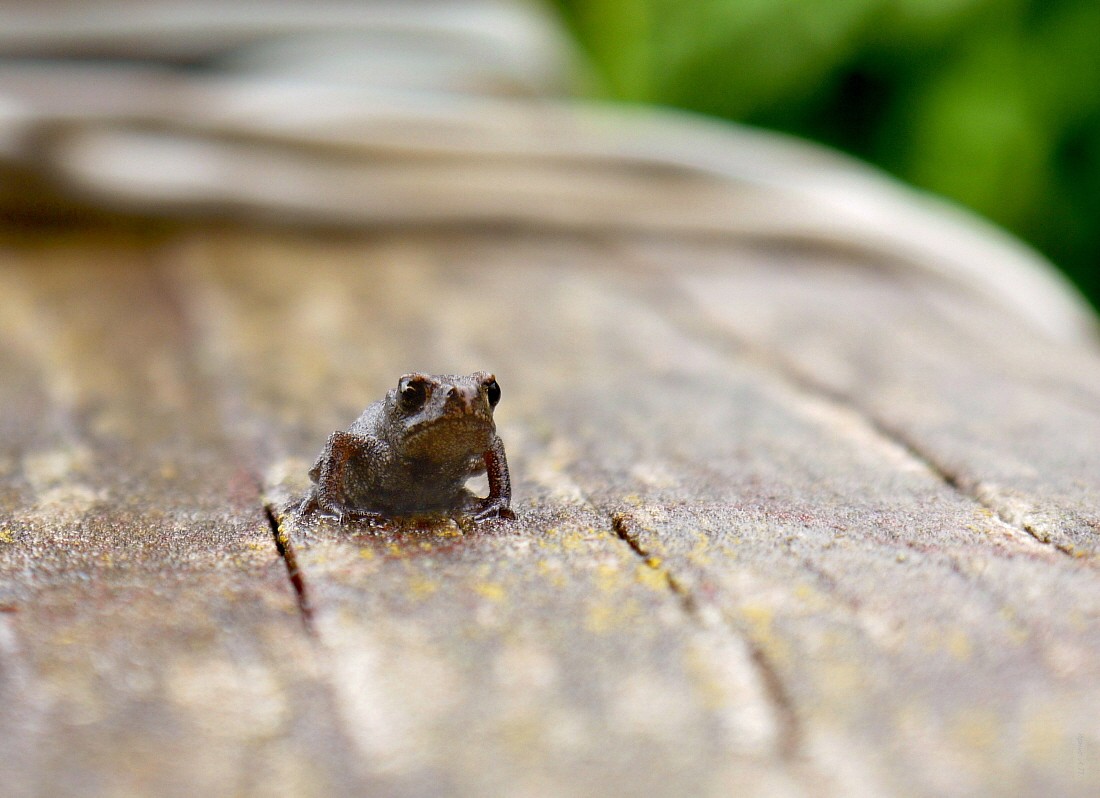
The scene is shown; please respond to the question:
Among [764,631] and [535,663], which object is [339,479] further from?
[764,631]

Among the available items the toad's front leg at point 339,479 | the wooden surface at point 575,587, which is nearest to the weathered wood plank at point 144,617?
the wooden surface at point 575,587

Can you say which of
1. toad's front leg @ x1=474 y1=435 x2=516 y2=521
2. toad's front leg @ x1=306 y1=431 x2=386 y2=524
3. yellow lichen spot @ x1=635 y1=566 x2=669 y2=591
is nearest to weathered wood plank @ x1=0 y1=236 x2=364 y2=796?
toad's front leg @ x1=306 y1=431 x2=386 y2=524

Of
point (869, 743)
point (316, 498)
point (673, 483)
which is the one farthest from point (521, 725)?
point (673, 483)

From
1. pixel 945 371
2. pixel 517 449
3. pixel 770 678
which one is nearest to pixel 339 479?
pixel 517 449

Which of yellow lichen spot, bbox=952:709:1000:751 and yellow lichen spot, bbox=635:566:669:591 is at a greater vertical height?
yellow lichen spot, bbox=635:566:669:591

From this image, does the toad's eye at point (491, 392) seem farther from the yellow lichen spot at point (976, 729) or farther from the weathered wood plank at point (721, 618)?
the yellow lichen spot at point (976, 729)

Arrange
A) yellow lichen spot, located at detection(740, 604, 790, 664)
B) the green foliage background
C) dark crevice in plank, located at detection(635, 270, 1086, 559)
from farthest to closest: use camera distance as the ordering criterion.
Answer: the green foliage background → dark crevice in plank, located at detection(635, 270, 1086, 559) → yellow lichen spot, located at detection(740, 604, 790, 664)

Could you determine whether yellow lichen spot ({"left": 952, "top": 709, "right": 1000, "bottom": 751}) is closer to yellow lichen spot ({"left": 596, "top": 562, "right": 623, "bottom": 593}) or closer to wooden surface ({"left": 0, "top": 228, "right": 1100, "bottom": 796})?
wooden surface ({"left": 0, "top": 228, "right": 1100, "bottom": 796})
